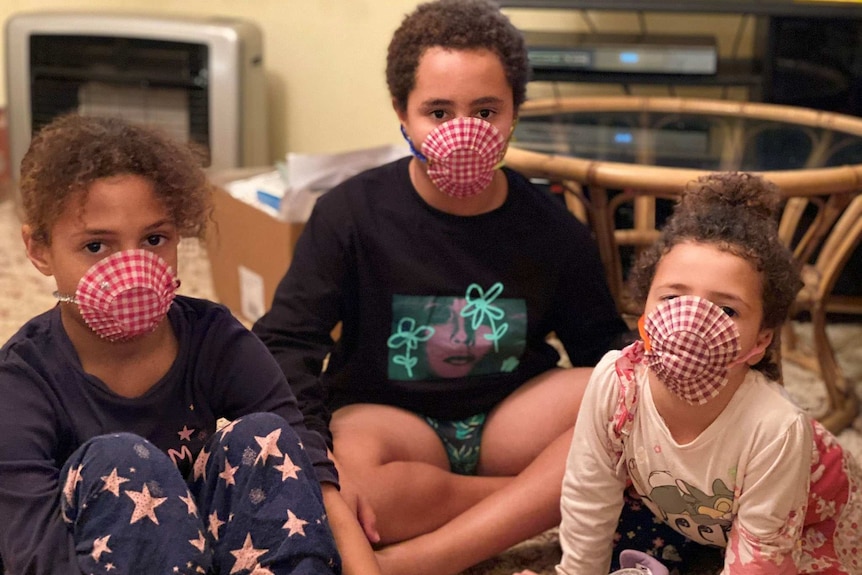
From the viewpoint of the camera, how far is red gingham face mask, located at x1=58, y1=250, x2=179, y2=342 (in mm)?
877

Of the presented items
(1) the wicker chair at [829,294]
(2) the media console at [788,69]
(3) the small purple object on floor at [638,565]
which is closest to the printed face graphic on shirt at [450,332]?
(3) the small purple object on floor at [638,565]

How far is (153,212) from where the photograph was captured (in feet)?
3.01

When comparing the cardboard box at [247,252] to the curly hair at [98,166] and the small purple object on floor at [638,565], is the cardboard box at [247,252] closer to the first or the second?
the curly hair at [98,166]

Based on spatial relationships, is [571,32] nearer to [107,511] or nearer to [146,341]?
[146,341]

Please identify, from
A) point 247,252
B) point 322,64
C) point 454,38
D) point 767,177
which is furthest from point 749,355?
point 322,64

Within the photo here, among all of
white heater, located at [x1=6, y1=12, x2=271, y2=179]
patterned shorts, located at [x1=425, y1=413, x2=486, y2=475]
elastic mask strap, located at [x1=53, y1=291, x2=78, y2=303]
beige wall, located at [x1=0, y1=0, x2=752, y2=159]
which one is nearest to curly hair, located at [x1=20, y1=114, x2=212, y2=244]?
elastic mask strap, located at [x1=53, y1=291, x2=78, y2=303]

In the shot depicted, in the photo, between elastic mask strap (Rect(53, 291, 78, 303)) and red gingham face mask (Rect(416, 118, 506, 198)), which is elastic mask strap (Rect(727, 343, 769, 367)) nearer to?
red gingham face mask (Rect(416, 118, 506, 198))

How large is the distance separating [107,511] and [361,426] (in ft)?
1.30

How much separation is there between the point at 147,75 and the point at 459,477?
5.06ft

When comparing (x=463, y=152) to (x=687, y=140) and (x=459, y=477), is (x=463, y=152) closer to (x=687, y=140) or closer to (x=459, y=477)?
(x=459, y=477)

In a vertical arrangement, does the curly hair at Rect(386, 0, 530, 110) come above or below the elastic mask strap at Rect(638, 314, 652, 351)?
above

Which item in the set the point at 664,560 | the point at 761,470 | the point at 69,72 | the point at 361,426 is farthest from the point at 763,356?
the point at 69,72

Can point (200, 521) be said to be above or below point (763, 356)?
below

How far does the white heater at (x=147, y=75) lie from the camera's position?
2.26 meters
